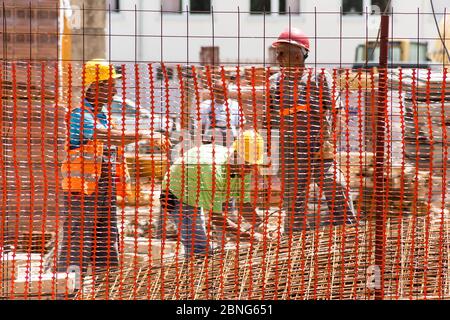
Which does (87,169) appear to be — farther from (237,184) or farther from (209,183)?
(237,184)

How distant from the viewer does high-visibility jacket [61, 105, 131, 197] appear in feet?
22.3

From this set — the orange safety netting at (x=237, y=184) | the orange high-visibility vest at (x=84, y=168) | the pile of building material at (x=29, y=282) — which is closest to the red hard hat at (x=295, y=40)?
the orange safety netting at (x=237, y=184)

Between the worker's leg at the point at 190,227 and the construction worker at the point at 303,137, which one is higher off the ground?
the construction worker at the point at 303,137

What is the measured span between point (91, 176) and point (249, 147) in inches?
41.8

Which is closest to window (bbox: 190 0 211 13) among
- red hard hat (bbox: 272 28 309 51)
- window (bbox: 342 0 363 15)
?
window (bbox: 342 0 363 15)

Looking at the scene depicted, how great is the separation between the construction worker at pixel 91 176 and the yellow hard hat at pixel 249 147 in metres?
0.50

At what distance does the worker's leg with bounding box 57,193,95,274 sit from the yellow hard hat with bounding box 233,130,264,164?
1039 mm

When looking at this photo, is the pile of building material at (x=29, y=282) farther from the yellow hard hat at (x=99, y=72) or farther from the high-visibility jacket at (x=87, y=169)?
the yellow hard hat at (x=99, y=72)

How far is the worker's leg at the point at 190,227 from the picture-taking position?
690 cm

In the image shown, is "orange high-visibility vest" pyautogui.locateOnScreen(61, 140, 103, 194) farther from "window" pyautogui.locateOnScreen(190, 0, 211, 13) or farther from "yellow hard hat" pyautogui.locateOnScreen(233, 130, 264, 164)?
"window" pyautogui.locateOnScreen(190, 0, 211, 13)

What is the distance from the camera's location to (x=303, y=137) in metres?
6.77

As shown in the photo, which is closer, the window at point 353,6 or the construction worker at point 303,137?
the construction worker at point 303,137
